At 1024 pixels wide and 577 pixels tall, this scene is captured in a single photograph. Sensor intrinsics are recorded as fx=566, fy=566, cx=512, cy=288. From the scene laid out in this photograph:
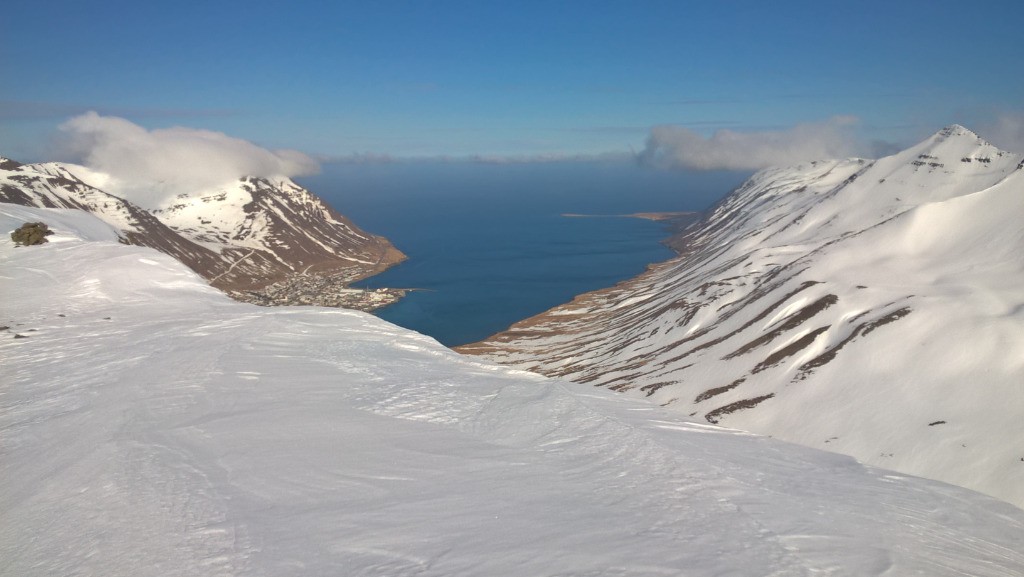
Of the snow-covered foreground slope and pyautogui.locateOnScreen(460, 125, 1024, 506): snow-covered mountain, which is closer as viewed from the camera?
the snow-covered foreground slope

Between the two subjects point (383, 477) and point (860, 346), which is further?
point (860, 346)

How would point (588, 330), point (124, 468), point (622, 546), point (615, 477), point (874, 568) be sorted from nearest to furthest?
1. point (622, 546)
2. point (874, 568)
3. point (124, 468)
4. point (615, 477)
5. point (588, 330)

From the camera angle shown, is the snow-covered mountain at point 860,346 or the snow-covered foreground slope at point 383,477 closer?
the snow-covered foreground slope at point 383,477

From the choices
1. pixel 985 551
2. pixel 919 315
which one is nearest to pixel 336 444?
pixel 985 551

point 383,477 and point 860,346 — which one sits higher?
point 383,477

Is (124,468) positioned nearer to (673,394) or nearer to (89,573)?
(89,573)
